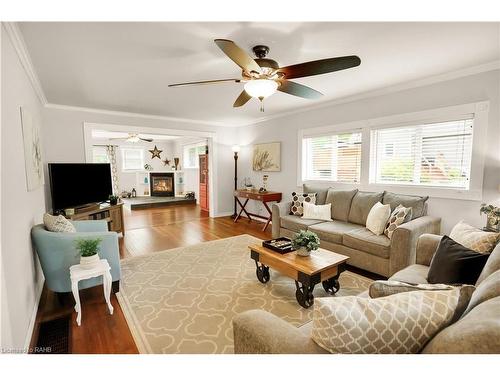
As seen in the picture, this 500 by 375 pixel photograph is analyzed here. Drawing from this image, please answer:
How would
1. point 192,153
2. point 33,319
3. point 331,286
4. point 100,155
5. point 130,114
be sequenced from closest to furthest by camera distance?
point 33,319 < point 331,286 < point 130,114 < point 100,155 < point 192,153

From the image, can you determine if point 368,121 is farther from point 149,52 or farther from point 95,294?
point 95,294

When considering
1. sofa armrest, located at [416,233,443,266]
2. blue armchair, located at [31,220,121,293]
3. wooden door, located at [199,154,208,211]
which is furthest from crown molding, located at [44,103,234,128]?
sofa armrest, located at [416,233,443,266]

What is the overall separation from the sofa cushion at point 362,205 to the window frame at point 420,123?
0.94 ft

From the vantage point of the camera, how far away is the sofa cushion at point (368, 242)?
2705mm

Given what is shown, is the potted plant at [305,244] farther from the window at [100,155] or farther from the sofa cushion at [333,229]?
the window at [100,155]

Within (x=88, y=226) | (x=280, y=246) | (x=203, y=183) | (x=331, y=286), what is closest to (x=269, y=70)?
(x=280, y=246)

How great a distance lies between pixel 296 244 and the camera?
2.43m

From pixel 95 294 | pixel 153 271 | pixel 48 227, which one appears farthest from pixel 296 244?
pixel 48 227

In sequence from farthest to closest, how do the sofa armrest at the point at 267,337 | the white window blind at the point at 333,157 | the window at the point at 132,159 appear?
the window at the point at 132,159 → the white window blind at the point at 333,157 → the sofa armrest at the point at 267,337

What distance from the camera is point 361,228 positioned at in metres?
3.30

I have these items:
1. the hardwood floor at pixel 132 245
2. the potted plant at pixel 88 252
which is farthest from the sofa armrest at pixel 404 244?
the potted plant at pixel 88 252

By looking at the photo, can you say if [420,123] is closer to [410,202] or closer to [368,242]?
[410,202]

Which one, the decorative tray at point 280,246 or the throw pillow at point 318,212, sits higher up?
the throw pillow at point 318,212

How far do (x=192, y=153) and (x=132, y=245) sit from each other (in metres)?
5.27
